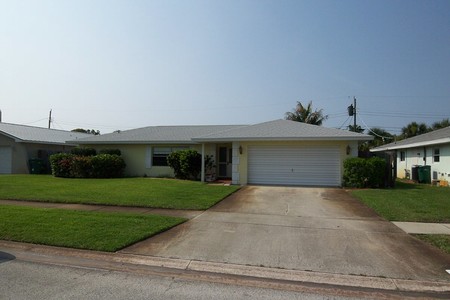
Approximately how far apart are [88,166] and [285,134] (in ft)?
40.2

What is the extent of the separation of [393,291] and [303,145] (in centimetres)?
1301

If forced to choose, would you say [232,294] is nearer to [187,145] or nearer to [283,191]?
[283,191]

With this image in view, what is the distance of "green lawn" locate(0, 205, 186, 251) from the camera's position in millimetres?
6641

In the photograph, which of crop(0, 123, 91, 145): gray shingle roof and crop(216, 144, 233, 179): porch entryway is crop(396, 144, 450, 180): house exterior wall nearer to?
crop(216, 144, 233, 179): porch entryway

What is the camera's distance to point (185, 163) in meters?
19.1

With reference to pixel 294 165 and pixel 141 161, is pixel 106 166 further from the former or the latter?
pixel 294 165

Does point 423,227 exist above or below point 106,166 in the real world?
below

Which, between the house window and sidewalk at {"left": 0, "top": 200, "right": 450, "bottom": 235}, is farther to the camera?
the house window

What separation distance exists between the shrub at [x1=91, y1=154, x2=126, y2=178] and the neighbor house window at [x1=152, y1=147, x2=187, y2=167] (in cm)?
217

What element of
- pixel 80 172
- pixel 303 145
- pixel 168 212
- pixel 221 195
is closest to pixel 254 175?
→ pixel 303 145

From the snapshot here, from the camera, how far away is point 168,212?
9.65 metres

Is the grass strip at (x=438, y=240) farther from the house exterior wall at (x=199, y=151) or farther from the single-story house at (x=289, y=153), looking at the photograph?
the house exterior wall at (x=199, y=151)

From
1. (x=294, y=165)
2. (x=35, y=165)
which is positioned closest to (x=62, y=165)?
(x=35, y=165)

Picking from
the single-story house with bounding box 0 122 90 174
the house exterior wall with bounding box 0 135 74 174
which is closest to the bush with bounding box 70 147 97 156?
the single-story house with bounding box 0 122 90 174
